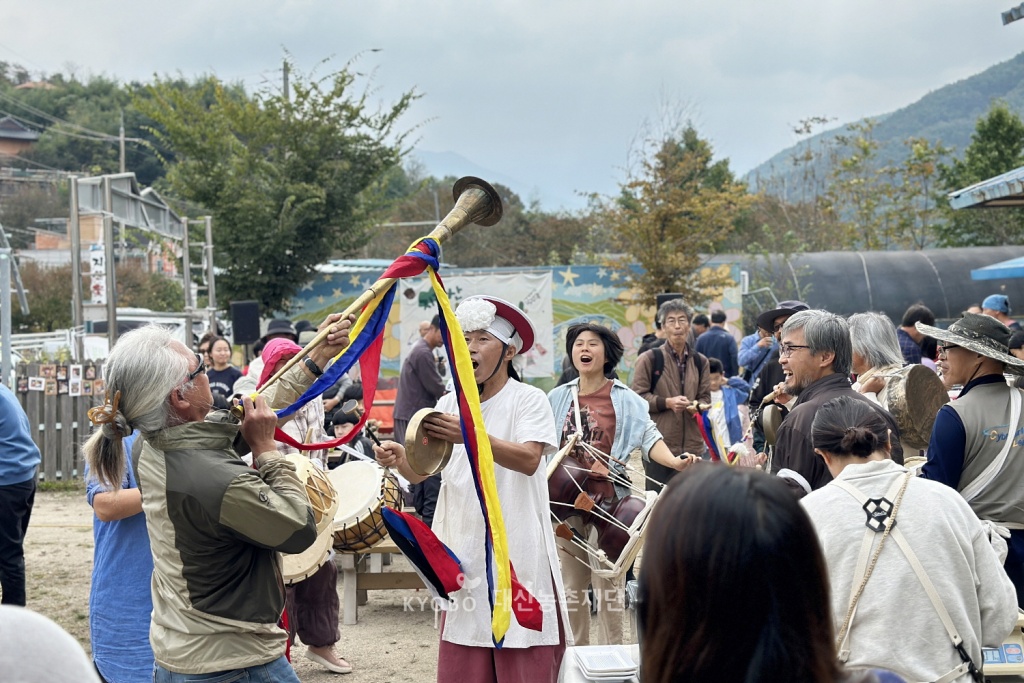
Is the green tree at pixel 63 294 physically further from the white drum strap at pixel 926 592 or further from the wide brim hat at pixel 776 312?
the white drum strap at pixel 926 592

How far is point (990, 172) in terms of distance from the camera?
87.8 feet

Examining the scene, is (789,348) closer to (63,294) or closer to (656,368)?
(656,368)

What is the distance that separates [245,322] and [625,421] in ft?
32.9

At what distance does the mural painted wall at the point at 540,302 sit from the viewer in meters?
15.8

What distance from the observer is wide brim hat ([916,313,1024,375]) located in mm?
4109

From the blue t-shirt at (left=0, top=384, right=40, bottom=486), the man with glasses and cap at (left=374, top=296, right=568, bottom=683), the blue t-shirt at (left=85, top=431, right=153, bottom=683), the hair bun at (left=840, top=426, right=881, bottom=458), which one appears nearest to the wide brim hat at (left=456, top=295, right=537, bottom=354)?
the man with glasses and cap at (left=374, top=296, right=568, bottom=683)

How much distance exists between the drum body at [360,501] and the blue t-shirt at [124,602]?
239 cm

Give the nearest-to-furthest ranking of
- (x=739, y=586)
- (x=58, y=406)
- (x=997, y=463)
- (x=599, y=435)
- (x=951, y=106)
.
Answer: (x=739, y=586) < (x=997, y=463) < (x=599, y=435) < (x=58, y=406) < (x=951, y=106)

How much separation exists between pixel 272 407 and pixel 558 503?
7.50ft

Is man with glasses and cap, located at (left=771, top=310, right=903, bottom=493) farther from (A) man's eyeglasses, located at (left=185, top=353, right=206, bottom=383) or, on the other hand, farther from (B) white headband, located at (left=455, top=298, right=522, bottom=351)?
(A) man's eyeglasses, located at (left=185, top=353, right=206, bottom=383)

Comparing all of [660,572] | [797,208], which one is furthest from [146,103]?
[797,208]

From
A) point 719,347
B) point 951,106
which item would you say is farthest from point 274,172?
point 951,106

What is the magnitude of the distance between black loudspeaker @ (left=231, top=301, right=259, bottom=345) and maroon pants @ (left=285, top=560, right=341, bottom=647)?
889cm

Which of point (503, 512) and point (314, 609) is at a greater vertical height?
point (503, 512)
